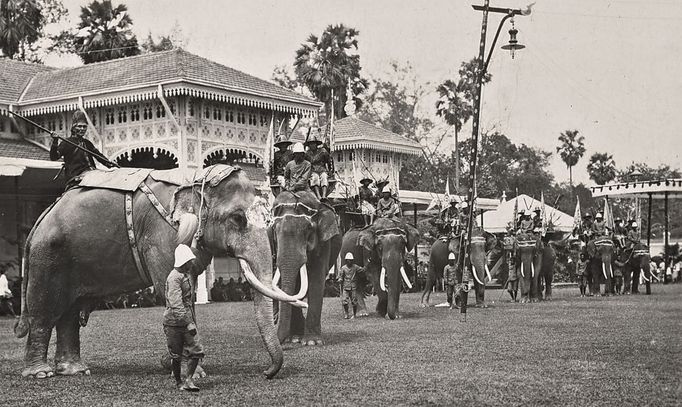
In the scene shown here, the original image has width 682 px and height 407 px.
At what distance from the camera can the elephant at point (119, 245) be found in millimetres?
9492

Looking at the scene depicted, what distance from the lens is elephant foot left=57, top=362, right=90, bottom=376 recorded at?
10023 millimetres

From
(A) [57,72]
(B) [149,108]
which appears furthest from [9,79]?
(B) [149,108]

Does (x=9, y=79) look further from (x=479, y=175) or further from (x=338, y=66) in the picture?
(x=479, y=175)

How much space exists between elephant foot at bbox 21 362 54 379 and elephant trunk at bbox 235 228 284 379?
2.35 metres

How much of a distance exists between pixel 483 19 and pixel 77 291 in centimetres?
904

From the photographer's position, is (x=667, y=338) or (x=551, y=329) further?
(x=551, y=329)

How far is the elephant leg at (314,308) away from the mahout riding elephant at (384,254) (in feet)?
13.7

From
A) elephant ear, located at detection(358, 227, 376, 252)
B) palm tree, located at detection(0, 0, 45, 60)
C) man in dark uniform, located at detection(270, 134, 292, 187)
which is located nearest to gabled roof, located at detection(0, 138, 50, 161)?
elephant ear, located at detection(358, 227, 376, 252)

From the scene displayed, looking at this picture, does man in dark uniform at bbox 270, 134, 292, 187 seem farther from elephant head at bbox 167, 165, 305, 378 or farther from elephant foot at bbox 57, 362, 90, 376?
elephant foot at bbox 57, 362, 90, 376

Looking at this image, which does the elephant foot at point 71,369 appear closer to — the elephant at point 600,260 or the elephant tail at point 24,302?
the elephant tail at point 24,302

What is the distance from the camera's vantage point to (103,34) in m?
45.8

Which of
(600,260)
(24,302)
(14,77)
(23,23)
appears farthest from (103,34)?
(24,302)

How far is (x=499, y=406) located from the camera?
286 inches

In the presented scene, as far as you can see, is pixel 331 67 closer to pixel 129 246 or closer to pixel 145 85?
pixel 145 85
